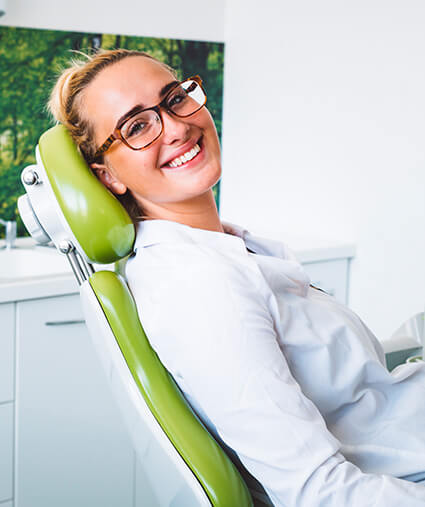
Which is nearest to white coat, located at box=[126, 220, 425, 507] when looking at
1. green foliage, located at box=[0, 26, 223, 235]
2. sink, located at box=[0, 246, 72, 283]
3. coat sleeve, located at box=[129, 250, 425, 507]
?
coat sleeve, located at box=[129, 250, 425, 507]

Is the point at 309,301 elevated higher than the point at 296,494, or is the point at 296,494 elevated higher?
the point at 309,301

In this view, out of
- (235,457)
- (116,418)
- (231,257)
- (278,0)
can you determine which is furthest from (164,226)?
(278,0)

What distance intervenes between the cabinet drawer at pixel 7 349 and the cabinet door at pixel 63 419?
19 millimetres

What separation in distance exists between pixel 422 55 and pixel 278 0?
66 centimetres

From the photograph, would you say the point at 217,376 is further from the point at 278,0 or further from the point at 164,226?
the point at 278,0

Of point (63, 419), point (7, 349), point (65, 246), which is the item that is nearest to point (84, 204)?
point (65, 246)

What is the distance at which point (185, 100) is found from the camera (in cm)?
124

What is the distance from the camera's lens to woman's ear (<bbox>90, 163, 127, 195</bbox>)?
125 centimetres

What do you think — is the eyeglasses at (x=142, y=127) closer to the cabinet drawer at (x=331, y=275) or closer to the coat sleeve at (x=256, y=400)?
the coat sleeve at (x=256, y=400)

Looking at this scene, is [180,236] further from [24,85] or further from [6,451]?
[24,85]

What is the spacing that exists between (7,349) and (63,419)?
10.5 inches

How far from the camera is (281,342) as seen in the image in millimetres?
1079

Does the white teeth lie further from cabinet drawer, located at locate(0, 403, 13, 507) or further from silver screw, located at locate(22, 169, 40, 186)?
cabinet drawer, located at locate(0, 403, 13, 507)

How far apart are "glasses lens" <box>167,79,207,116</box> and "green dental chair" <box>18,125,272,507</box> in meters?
0.19
